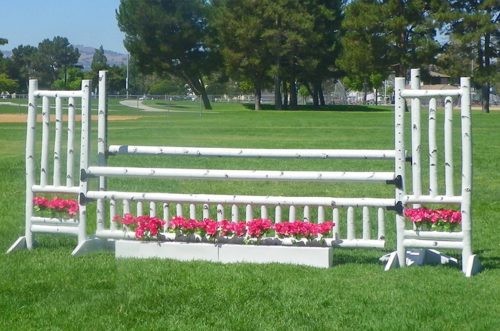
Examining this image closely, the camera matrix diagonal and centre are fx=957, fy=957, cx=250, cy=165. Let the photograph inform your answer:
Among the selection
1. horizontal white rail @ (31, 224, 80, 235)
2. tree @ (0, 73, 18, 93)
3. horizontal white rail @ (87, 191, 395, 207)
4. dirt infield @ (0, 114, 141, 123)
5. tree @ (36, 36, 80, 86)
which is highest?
tree @ (36, 36, 80, 86)

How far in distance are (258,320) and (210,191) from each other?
8.09 m

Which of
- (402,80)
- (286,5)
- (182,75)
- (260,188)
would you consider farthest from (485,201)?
(182,75)

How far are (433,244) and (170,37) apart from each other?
63.5 meters

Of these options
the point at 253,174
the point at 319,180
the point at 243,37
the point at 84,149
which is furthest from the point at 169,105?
the point at 319,180

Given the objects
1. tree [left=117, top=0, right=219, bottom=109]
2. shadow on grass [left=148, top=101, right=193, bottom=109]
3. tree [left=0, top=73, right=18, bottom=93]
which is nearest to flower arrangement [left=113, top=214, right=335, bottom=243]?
tree [left=0, top=73, right=18, bottom=93]

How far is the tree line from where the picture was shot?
62.9m

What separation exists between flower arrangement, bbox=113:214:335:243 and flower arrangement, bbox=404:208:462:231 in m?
0.75

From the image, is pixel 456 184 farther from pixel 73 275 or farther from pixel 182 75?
pixel 182 75

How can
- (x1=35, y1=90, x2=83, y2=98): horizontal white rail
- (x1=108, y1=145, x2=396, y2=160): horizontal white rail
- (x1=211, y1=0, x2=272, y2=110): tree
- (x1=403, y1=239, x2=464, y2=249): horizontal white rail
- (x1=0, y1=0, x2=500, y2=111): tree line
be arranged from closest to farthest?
(x1=403, y1=239, x2=464, y2=249): horizontal white rail, (x1=108, y1=145, x2=396, y2=160): horizontal white rail, (x1=35, y1=90, x2=83, y2=98): horizontal white rail, (x1=0, y1=0, x2=500, y2=111): tree line, (x1=211, y1=0, x2=272, y2=110): tree

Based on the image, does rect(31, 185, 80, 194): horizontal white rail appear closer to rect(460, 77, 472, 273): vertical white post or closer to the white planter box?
the white planter box

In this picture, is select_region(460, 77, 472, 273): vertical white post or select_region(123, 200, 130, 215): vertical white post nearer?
select_region(460, 77, 472, 273): vertical white post

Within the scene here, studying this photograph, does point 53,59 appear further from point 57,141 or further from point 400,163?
point 400,163

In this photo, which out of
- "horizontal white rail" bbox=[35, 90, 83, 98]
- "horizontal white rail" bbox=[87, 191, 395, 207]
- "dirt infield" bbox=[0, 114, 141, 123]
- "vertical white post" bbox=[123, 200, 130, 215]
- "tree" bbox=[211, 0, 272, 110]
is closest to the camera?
"horizontal white rail" bbox=[87, 191, 395, 207]

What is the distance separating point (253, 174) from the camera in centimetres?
884
